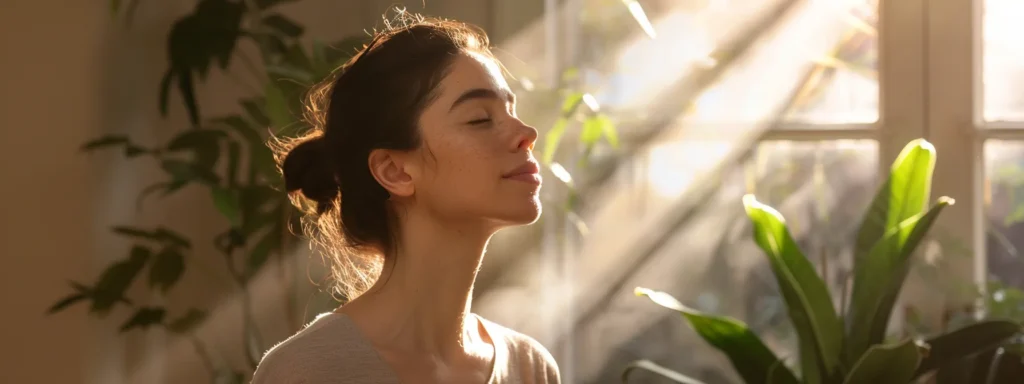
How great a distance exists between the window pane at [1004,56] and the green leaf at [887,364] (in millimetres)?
880

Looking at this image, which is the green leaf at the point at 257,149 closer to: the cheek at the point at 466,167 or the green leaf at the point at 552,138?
the green leaf at the point at 552,138

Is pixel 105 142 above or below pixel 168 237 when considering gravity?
above

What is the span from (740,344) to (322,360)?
2.47ft

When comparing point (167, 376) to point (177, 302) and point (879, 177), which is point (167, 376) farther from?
point (879, 177)

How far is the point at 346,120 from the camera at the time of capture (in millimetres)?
1033

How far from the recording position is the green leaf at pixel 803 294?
59.0 inches

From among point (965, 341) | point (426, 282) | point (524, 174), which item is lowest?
point (965, 341)

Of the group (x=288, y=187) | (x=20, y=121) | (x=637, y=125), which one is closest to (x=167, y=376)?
(x=20, y=121)

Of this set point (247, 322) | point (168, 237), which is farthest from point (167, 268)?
point (247, 322)

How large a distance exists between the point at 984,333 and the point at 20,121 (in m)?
1.82

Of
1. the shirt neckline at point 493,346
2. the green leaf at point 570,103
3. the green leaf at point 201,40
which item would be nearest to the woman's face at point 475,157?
the shirt neckline at point 493,346

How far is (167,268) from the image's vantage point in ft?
6.39

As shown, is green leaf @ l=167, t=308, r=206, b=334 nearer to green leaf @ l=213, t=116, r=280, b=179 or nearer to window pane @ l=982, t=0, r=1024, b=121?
green leaf @ l=213, t=116, r=280, b=179

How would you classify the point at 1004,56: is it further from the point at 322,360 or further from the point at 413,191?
the point at 322,360
